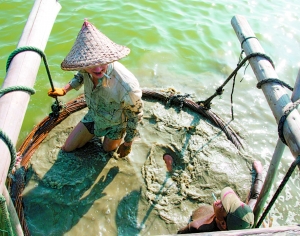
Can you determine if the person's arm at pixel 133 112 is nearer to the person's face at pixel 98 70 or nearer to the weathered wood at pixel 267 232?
the person's face at pixel 98 70

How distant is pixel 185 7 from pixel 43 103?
14.8ft

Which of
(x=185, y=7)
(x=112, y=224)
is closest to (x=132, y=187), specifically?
(x=112, y=224)

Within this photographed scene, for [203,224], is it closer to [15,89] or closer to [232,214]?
[232,214]

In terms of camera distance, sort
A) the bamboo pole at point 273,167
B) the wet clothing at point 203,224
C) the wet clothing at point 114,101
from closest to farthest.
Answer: the bamboo pole at point 273,167, the wet clothing at point 203,224, the wet clothing at point 114,101

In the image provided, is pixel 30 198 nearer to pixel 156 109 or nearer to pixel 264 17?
pixel 156 109

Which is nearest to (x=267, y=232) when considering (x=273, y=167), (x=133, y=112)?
(x=273, y=167)

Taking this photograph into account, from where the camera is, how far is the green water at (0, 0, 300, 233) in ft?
15.3

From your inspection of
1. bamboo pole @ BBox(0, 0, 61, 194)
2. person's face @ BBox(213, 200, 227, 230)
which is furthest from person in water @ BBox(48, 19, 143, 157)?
person's face @ BBox(213, 200, 227, 230)

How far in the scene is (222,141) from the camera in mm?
4027

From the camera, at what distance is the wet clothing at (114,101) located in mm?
2939

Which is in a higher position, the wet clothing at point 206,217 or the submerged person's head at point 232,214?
the submerged person's head at point 232,214

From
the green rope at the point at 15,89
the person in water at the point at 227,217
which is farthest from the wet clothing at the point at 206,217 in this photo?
the green rope at the point at 15,89

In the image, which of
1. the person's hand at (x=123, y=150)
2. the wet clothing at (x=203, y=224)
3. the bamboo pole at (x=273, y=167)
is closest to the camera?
the bamboo pole at (x=273, y=167)

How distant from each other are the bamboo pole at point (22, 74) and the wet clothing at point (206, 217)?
1827 millimetres
